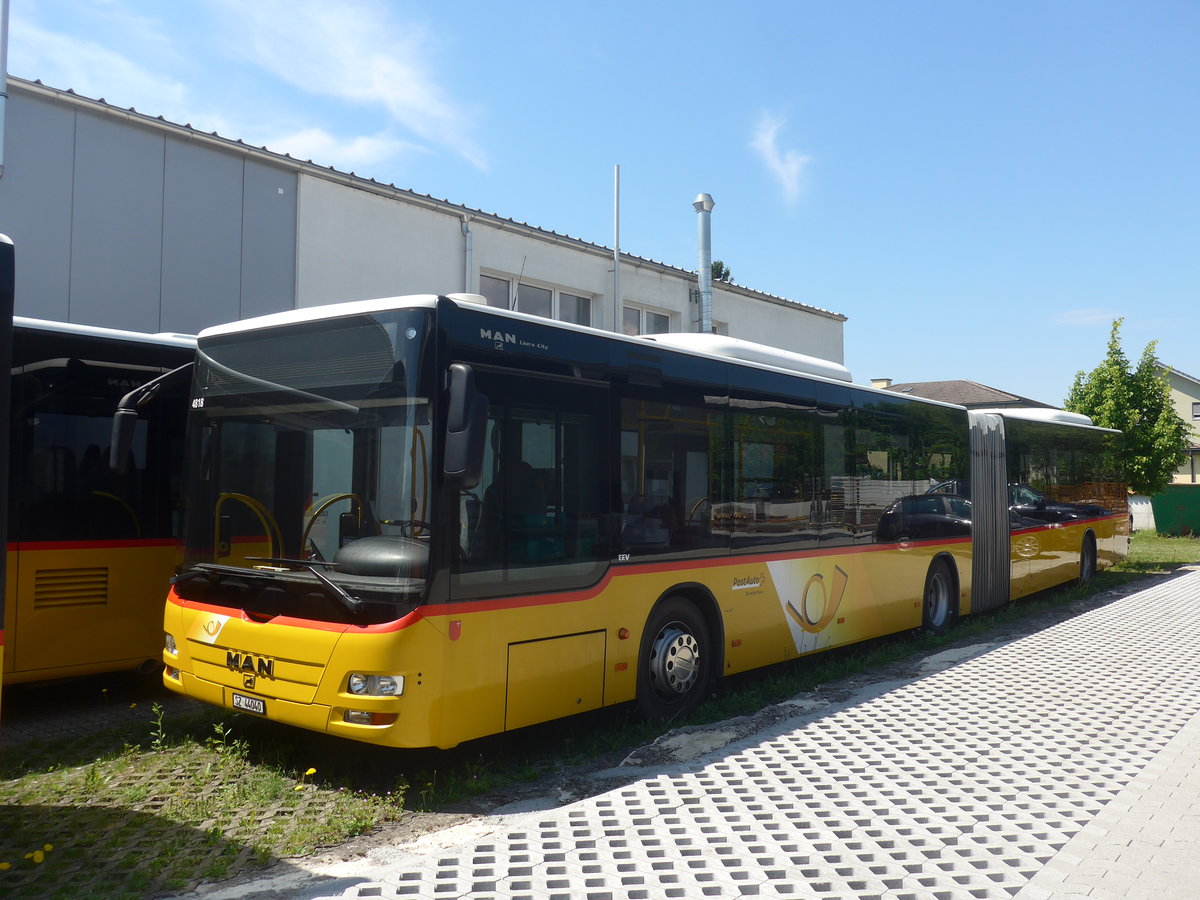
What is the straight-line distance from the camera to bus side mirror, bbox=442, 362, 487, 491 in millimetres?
5109

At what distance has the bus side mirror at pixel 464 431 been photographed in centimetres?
511

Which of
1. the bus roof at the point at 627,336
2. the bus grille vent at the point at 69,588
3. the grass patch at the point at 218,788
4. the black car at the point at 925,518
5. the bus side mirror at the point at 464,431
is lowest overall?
the grass patch at the point at 218,788

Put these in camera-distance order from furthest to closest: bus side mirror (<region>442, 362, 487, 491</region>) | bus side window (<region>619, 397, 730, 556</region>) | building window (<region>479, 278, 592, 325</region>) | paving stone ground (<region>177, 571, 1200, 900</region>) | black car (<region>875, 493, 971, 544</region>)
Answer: building window (<region>479, 278, 592, 325</region>), black car (<region>875, 493, 971, 544</region>), bus side window (<region>619, 397, 730, 556</region>), bus side mirror (<region>442, 362, 487, 491</region>), paving stone ground (<region>177, 571, 1200, 900</region>)

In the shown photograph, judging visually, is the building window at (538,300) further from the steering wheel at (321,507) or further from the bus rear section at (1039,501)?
the steering wheel at (321,507)

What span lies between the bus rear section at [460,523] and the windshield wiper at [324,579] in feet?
0.05

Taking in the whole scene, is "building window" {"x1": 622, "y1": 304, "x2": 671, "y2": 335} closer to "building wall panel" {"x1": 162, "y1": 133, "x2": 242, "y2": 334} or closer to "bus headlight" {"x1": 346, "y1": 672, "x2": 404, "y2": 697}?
"building wall panel" {"x1": 162, "y1": 133, "x2": 242, "y2": 334}

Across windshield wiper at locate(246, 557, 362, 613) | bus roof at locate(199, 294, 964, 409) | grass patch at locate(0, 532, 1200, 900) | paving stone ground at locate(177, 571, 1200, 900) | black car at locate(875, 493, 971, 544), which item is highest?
bus roof at locate(199, 294, 964, 409)

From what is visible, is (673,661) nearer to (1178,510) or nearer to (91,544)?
(91,544)

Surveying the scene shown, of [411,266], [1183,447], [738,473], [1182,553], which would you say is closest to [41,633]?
[738,473]

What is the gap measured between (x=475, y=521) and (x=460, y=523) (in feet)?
0.51

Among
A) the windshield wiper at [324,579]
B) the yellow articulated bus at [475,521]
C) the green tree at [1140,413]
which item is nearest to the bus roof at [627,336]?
the yellow articulated bus at [475,521]

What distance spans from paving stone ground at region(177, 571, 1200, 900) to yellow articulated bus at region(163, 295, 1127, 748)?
3.10 feet

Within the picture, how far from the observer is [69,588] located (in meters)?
7.46

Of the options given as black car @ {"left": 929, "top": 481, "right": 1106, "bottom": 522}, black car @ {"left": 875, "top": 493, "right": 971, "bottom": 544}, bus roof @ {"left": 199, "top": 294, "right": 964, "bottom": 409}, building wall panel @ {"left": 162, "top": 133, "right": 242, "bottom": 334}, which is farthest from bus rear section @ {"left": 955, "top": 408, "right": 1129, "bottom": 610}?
building wall panel @ {"left": 162, "top": 133, "right": 242, "bottom": 334}
